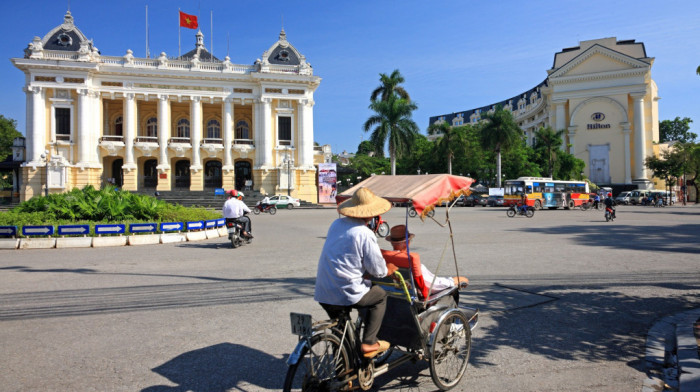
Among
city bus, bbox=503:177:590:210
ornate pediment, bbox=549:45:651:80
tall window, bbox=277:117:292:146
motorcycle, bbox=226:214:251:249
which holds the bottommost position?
motorcycle, bbox=226:214:251:249

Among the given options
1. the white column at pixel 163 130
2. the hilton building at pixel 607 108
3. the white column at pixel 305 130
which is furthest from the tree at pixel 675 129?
the white column at pixel 163 130

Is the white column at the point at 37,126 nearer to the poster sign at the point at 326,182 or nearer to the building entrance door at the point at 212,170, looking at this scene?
the building entrance door at the point at 212,170

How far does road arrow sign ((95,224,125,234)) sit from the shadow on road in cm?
1100

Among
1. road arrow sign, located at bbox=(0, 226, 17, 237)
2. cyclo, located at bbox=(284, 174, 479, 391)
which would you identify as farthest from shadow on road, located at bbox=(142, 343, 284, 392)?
road arrow sign, located at bbox=(0, 226, 17, 237)

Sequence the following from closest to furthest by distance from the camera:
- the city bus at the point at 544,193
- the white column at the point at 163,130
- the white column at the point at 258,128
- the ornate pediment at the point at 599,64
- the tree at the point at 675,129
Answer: the city bus at the point at 544,193 → the white column at the point at 163,130 → the white column at the point at 258,128 → the ornate pediment at the point at 599,64 → the tree at the point at 675,129

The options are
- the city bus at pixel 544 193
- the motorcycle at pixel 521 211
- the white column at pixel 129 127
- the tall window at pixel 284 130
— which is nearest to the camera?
the motorcycle at pixel 521 211

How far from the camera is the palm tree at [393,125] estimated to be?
149 feet

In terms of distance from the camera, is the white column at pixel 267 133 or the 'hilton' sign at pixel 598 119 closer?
the white column at pixel 267 133

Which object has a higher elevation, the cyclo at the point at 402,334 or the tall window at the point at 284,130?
the tall window at the point at 284,130

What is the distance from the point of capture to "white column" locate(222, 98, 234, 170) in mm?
46656

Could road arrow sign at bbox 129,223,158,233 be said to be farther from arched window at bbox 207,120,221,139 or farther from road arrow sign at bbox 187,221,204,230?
arched window at bbox 207,120,221,139

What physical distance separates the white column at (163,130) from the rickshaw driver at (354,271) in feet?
149

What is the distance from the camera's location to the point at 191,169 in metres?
45.9

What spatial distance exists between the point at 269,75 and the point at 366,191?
45057mm
